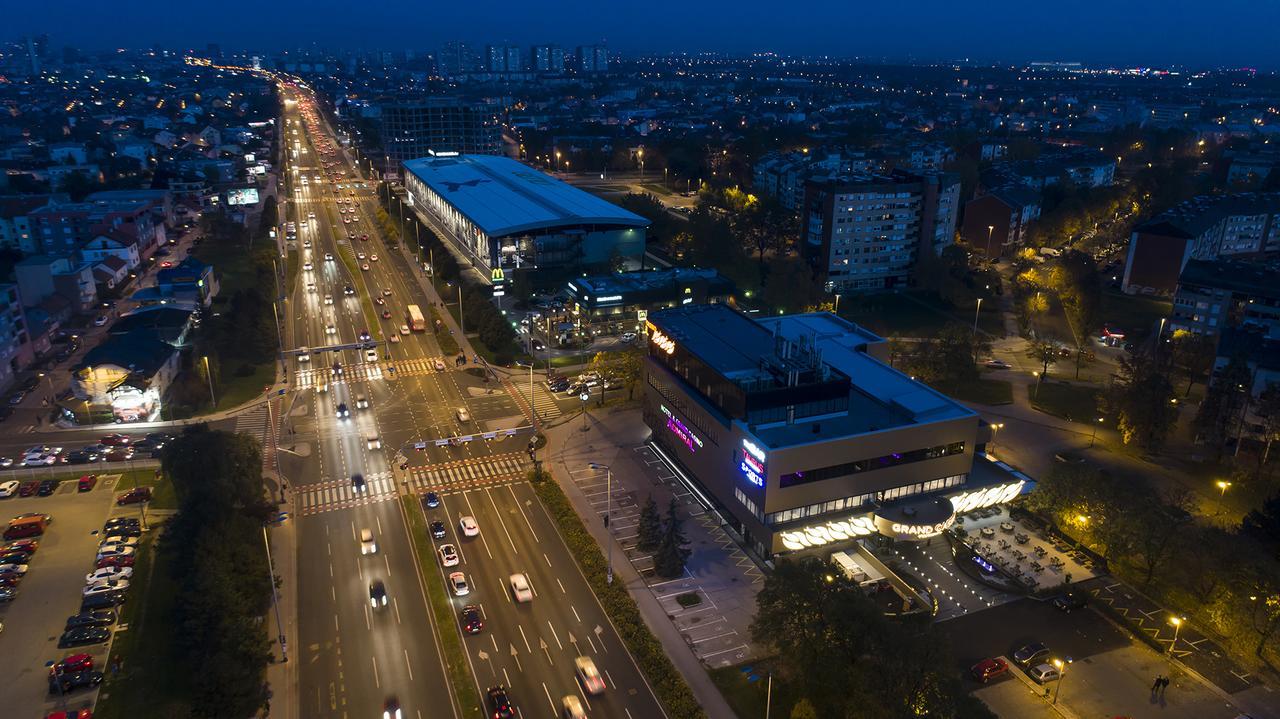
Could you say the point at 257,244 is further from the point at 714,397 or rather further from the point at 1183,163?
the point at 1183,163

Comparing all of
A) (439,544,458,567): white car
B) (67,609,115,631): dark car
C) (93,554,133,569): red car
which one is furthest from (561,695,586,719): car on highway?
(93,554,133,569): red car

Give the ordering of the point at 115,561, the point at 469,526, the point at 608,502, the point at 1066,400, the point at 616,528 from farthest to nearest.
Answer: the point at 1066,400
the point at 608,502
the point at 616,528
the point at 469,526
the point at 115,561

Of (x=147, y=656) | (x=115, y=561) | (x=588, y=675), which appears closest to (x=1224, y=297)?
(x=588, y=675)

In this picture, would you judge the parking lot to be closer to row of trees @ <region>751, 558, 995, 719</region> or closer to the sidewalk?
the sidewalk

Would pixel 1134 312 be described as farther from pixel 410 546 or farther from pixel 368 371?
pixel 410 546

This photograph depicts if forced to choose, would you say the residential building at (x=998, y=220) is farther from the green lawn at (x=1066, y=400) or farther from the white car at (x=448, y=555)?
the white car at (x=448, y=555)

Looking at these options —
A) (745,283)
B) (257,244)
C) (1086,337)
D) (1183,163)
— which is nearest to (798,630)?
(1086,337)

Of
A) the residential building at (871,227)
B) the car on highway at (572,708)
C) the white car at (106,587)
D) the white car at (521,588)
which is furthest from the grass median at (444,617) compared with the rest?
the residential building at (871,227)
